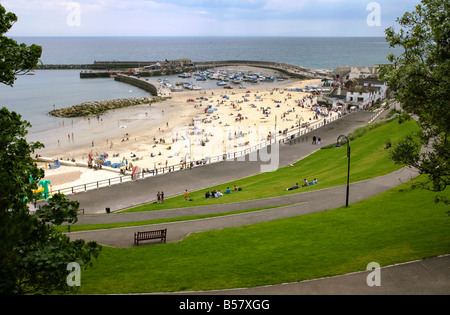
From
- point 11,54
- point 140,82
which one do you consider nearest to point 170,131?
point 11,54

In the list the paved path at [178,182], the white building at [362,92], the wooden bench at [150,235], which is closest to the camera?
the wooden bench at [150,235]

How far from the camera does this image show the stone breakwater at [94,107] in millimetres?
68688

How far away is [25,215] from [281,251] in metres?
8.67

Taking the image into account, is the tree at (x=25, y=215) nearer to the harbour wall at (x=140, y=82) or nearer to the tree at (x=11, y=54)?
the tree at (x=11, y=54)

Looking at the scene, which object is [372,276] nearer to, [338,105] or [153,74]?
[338,105]

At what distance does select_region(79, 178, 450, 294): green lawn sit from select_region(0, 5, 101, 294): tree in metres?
3.08

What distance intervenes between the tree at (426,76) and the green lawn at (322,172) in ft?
37.2

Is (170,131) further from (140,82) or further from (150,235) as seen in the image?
(140,82)

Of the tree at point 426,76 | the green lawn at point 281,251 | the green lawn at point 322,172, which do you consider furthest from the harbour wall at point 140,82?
the tree at point 426,76

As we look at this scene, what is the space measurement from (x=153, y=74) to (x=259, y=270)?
12873 cm

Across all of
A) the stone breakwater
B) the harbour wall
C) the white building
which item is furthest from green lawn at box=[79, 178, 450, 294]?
the harbour wall

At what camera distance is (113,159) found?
41156mm
